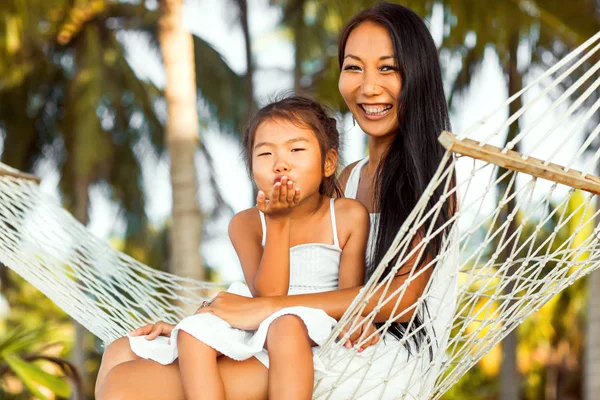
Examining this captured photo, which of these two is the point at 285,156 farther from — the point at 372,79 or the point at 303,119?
the point at 372,79

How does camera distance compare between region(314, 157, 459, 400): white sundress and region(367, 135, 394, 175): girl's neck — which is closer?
region(314, 157, 459, 400): white sundress

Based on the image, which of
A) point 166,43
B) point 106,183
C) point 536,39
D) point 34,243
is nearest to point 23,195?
point 34,243

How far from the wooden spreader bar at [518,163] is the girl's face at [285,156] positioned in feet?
1.07

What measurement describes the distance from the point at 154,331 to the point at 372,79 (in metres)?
0.68

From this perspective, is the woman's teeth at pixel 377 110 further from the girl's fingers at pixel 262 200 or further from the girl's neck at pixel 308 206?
the girl's fingers at pixel 262 200

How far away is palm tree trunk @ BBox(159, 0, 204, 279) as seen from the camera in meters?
5.10

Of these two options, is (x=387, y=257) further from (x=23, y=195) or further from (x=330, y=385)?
(x=23, y=195)

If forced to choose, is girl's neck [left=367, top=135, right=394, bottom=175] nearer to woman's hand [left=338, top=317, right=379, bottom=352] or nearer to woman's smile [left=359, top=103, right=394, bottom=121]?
woman's smile [left=359, top=103, right=394, bottom=121]

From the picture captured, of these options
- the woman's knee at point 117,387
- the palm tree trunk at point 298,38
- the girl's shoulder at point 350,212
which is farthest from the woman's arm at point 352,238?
the palm tree trunk at point 298,38

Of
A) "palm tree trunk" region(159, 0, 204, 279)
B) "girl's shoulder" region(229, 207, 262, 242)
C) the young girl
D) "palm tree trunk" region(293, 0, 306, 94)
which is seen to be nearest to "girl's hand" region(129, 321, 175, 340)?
the young girl

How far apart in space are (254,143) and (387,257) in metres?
0.40

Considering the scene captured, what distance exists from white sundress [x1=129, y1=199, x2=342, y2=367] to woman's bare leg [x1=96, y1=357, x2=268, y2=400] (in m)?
0.02

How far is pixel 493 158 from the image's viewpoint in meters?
1.56

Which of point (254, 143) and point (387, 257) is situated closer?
point (387, 257)
